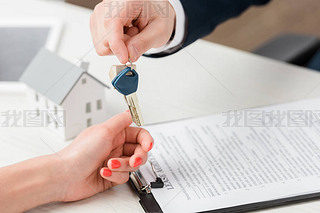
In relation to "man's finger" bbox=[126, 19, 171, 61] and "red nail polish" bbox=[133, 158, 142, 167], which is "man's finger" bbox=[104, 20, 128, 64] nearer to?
"man's finger" bbox=[126, 19, 171, 61]

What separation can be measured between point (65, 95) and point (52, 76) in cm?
5

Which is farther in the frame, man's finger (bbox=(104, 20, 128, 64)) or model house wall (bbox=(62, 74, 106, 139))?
model house wall (bbox=(62, 74, 106, 139))

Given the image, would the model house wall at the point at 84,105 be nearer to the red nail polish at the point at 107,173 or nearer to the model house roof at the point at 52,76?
the model house roof at the point at 52,76

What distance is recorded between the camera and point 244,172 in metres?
0.59

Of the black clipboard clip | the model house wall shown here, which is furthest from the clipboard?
the model house wall

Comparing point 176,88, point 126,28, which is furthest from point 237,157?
point 126,28

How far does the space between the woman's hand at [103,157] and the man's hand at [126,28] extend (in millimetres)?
95

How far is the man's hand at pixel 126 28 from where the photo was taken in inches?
20.1

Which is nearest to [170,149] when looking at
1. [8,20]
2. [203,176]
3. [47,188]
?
[203,176]

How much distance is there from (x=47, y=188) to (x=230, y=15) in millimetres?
480

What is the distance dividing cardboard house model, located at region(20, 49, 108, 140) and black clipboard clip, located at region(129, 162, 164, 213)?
0.11m

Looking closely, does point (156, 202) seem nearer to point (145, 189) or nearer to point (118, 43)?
point (145, 189)

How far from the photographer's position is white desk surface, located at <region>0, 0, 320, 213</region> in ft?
1.80

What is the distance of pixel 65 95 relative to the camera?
60 cm
